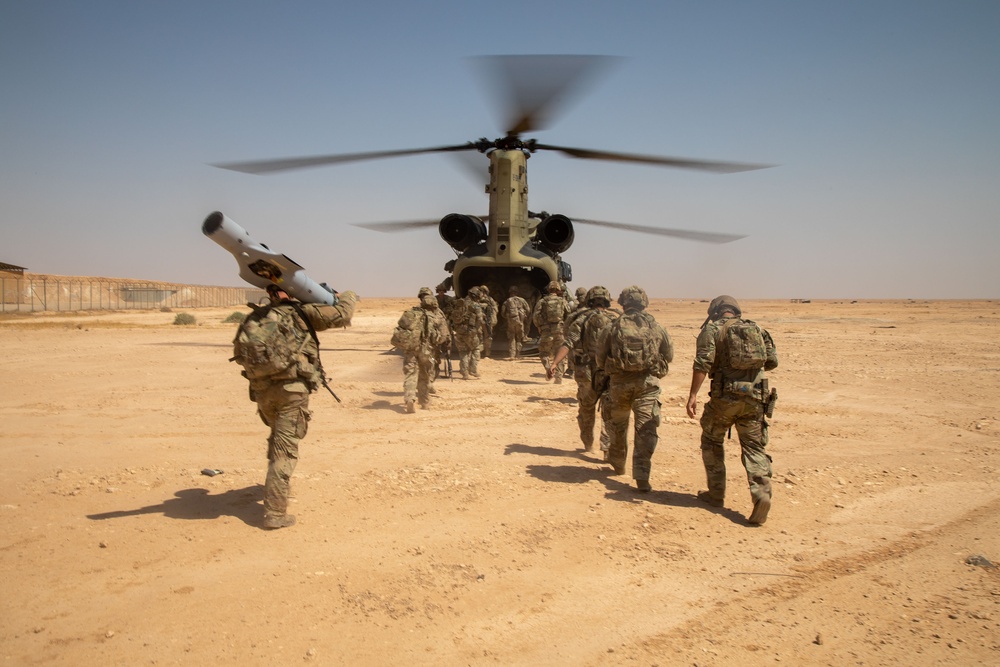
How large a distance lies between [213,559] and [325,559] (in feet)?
2.27

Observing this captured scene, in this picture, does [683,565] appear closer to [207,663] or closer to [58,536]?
[207,663]

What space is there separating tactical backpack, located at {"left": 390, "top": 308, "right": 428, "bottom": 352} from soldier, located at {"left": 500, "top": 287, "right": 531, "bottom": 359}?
521cm

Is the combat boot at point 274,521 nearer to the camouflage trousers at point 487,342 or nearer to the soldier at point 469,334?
the soldier at point 469,334

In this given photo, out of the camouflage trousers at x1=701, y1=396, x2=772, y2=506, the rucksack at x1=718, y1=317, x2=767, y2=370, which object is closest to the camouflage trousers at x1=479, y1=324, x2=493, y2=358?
the camouflage trousers at x1=701, y1=396, x2=772, y2=506

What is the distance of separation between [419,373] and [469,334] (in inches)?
133

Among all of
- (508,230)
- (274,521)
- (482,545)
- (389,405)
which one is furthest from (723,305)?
(508,230)

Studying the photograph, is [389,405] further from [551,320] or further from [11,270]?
[11,270]

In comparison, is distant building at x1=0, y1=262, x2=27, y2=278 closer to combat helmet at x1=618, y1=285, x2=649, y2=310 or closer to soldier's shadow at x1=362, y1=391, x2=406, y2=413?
soldier's shadow at x1=362, y1=391, x2=406, y2=413

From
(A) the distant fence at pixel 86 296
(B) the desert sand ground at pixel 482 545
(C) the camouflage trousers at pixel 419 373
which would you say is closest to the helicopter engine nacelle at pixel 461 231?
(C) the camouflage trousers at pixel 419 373

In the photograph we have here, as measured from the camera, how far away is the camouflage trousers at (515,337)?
1454cm

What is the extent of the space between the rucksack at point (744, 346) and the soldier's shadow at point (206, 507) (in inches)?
145

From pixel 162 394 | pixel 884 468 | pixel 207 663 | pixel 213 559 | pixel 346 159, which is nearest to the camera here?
pixel 207 663

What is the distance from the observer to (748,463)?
4773 mm

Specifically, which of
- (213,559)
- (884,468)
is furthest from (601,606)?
(884,468)
